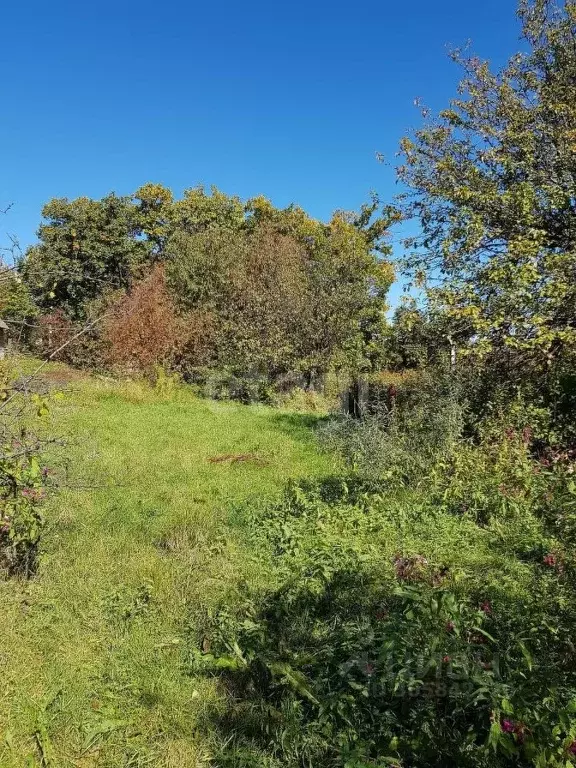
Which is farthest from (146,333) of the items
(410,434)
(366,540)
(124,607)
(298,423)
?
(124,607)

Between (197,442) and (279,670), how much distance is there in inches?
266

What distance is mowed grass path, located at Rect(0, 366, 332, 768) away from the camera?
2.52m

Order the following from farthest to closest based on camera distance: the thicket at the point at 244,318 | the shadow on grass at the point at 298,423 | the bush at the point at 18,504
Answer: the thicket at the point at 244,318 < the shadow on grass at the point at 298,423 < the bush at the point at 18,504

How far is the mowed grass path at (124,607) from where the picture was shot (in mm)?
2520

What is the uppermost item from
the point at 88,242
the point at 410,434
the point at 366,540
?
the point at 88,242

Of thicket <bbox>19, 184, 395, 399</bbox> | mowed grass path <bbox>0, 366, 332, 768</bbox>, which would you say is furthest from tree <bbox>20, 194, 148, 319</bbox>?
mowed grass path <bbox>0, 366, 332, 768</bbox>

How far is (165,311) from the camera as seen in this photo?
55.4 ft

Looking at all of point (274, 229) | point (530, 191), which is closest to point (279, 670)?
point (530, 191)

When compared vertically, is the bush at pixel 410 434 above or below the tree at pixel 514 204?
below

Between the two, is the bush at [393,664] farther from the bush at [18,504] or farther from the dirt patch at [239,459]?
the dirt patch at [239,459]

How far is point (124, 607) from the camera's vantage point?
11.6ft

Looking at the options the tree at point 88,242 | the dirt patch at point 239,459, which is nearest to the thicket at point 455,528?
the dirt patch at point 239,459

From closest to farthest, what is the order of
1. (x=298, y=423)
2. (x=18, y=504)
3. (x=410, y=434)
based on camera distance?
1. (x=18, y=504)
2. (x=410, y=434)
3. (x=298, y=423)

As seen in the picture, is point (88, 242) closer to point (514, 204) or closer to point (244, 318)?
point (244, 318)
